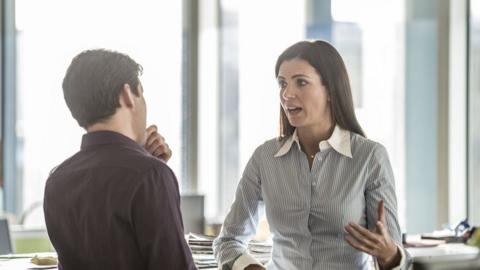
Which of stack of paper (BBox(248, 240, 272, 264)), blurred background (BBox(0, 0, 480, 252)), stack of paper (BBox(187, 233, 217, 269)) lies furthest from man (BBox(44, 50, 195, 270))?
blurred background (BBox(0, 0, 480, 252))

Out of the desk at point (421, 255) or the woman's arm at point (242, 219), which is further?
the woman's arm at point (242, 219)

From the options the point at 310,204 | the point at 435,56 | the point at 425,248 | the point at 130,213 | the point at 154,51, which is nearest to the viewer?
the point at 130,213

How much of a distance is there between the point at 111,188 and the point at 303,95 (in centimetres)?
87

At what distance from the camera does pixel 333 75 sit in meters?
2.45

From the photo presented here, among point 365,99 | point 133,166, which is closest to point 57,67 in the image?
point 365,99

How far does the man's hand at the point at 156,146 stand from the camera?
2.62 meters

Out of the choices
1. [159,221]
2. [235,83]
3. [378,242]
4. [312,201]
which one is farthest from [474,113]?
[159,221]

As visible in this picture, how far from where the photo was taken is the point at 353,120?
98.2 inches

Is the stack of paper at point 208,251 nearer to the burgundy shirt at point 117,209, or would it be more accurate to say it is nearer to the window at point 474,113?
the burgundy shirt at point 117,209

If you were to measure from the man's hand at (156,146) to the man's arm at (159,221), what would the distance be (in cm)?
85

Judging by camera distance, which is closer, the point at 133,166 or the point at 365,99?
the point at 133,166

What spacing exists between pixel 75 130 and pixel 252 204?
3855mm

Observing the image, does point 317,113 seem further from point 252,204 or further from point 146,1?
point 146,1

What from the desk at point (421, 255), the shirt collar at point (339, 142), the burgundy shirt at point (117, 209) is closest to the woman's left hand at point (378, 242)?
the desk at point (421, 255)
